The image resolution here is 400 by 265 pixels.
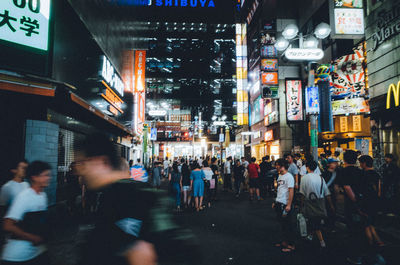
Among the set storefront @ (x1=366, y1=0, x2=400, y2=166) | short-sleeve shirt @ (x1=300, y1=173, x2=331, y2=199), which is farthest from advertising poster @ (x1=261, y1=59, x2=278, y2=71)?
short-sleeve shirt @ (x1=300, y1=173, x2=331, y2=199)

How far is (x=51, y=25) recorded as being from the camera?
28.3ft

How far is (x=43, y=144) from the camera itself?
8.23 metres

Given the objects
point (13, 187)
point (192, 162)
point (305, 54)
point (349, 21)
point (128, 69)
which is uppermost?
point (128, 69)

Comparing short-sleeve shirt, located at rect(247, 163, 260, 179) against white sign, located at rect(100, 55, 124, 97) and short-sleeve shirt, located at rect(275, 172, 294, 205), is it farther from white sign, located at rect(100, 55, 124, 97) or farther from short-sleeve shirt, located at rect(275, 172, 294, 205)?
white sign, located at rect(100, 55, 124, 97)

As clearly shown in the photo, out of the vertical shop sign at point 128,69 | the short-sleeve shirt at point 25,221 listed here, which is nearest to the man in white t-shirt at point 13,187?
the short-sleeve shirt at point 25,221

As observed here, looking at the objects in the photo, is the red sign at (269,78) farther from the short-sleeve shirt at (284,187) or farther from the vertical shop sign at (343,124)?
the short-sleeve shirt at (284,187)

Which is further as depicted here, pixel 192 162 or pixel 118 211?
pixel 192 162

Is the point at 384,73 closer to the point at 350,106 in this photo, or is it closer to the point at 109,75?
the point at 350,106

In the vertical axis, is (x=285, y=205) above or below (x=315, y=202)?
below

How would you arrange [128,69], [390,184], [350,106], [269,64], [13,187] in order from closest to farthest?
[13,187], [390,184], [350,106], [269,64], [128,69]

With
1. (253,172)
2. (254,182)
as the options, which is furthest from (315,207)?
(254,182)

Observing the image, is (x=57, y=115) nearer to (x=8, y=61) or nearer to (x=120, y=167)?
(x=8, y=61)

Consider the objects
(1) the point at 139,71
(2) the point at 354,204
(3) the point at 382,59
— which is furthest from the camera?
(1) the point at 139,71

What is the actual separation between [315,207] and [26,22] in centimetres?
948
